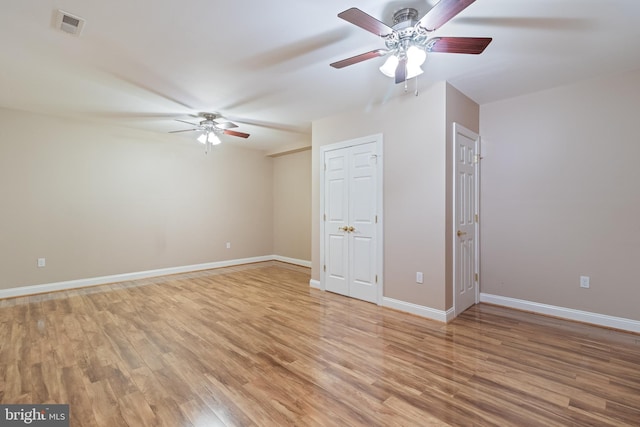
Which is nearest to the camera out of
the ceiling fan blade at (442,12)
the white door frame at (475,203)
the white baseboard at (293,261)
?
the ceiling fan blade at (442,12)

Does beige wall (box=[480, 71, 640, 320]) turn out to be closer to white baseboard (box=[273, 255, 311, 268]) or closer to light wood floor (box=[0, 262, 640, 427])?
light wood floor (box=[0, 262, 640, 427])

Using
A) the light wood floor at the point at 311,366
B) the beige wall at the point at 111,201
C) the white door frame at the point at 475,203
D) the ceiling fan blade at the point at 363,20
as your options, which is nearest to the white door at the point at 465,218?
the white door frame at the point at 475,203

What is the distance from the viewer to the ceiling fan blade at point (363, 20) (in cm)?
169

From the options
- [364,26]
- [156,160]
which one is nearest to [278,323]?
[364,26]

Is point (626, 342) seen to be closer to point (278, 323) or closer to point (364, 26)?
point (278, 323)

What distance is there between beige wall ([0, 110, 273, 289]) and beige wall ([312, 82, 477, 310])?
3753 millimetres

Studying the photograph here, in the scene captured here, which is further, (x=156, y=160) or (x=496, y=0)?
(x=156, y=160)

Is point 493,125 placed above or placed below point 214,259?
above

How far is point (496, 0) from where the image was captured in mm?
2006

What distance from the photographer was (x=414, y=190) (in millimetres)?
3543

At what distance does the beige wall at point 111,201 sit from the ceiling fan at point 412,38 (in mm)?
4598

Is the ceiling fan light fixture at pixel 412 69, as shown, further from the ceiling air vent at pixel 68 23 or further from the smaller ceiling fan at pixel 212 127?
the smaller ceiling fan at pixel 212 127

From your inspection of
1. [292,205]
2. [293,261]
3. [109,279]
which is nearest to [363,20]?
[292,205]

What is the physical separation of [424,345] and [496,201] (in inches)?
87.9
